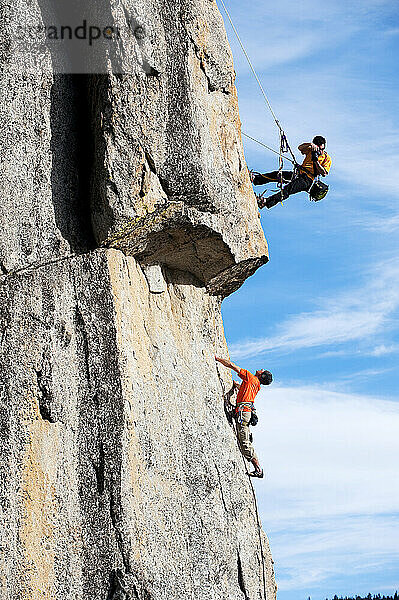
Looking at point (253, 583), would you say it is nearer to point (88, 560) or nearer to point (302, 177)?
point (88, 560)

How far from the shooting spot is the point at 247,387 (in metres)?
13.5

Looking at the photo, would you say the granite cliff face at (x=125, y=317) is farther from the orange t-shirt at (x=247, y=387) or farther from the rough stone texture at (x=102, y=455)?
the orange t-shirt at (x=247, y=387)

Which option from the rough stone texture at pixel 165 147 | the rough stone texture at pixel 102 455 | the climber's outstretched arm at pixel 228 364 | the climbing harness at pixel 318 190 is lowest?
the rough stone texture at pixel 102 455

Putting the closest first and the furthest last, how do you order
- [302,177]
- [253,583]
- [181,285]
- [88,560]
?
1. [88,560]
2. [253,583]
3. [181,285]
4. [302,177]

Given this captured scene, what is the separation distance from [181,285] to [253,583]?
15.2 feet

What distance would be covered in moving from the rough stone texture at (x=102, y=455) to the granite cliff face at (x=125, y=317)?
24 millimetres

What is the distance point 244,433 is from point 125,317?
11.5ft

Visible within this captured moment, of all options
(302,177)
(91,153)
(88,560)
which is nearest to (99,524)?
(88,560)

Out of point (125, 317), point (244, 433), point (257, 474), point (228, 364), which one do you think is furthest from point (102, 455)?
point (257, 474)

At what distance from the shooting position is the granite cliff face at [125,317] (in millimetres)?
9969

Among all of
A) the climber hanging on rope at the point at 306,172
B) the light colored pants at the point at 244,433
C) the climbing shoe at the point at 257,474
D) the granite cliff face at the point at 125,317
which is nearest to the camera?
the granite cliff face at the point at 125,317

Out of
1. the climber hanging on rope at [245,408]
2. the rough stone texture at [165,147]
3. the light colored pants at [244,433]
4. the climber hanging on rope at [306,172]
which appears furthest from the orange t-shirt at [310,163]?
the light colored pants at [244,433]

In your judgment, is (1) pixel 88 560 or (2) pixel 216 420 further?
(2) pixel 216 420

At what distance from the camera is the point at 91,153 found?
38.2ft
